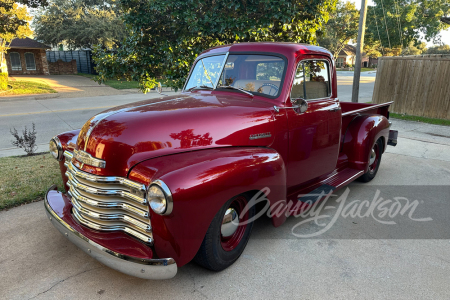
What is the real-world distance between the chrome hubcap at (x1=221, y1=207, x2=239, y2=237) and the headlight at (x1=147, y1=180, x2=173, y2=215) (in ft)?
2.41

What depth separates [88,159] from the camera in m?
2.59

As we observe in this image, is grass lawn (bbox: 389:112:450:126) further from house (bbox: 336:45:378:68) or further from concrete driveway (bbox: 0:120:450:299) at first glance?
house (bbox: 336:45:378:68)

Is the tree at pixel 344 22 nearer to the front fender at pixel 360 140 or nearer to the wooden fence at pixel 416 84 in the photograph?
the wooden fence at pixel 416 84

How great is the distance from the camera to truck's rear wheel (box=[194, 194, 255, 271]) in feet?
8.61

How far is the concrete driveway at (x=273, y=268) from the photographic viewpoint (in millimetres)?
2646

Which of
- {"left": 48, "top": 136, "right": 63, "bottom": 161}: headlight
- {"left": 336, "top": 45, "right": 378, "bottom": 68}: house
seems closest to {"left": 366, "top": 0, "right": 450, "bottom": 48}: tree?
{"left": 48, "top": 136, "right": 63, "bottom": 161}: headlight

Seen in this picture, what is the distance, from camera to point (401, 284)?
2779 mm

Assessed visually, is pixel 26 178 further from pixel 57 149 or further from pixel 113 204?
pixel 113 204

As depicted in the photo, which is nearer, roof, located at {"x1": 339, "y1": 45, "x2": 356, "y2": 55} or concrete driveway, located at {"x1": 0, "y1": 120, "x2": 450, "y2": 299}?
concrete driveway, located at {"x1": 0, "y1": 120, "x2": 450, "y2": 299}

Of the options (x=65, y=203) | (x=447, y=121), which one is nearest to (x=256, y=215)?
(x=65, y=203)

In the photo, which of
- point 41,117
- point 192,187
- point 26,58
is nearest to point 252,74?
point 192,187

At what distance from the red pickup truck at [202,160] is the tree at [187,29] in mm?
1985

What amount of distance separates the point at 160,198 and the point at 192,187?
0.77 feet

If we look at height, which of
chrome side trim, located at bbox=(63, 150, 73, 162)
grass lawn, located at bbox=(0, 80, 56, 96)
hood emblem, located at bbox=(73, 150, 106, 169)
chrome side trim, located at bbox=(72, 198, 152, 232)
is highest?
hood emblem, located at bbox=(73, 150, 106, 169)
